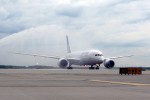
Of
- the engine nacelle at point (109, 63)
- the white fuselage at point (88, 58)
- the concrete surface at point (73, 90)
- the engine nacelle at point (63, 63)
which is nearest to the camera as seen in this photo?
the concrete surface at point (73, 90)

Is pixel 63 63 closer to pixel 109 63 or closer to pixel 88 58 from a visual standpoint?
pixel 88 58

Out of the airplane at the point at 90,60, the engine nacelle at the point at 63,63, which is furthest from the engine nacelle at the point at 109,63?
the engine nacelle at the point at 63,63

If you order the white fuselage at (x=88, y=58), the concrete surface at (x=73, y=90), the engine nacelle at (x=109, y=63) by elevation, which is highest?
the white fuselage at (x=88, y=58)

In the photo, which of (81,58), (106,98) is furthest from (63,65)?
(106,98)

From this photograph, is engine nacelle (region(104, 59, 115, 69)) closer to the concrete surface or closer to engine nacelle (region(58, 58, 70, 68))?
engine nacelle (region(58, 58, 70, 68))

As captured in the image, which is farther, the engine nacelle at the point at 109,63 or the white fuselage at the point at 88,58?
the engine nacelle at the point at 109,63

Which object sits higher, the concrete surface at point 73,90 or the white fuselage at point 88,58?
the white fuselage at point 88,58

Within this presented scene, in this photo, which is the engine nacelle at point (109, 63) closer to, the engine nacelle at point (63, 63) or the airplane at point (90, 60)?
the airplane at point (90, 60)

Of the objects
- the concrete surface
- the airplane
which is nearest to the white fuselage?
the airplane

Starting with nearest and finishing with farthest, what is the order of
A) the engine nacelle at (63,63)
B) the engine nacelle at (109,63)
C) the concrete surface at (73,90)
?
the concrete surface at (73,90) → the engine nacelle at (109,63) → the engine nacelle at (63,63)

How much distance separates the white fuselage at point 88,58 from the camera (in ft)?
286

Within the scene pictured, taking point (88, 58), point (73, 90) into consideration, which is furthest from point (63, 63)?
point (73, 90)

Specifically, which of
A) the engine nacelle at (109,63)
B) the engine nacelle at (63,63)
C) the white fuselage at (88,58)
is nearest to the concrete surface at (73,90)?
the white fuselage at (88,58)

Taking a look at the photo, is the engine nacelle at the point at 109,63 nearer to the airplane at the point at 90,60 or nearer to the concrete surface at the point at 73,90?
the airplane at the point at 90,60
